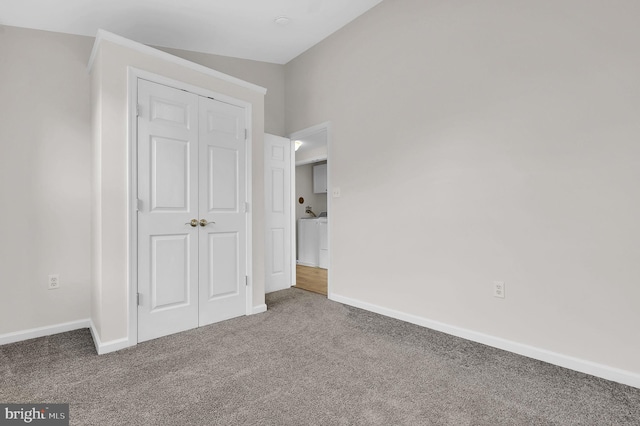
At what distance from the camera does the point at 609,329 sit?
193 centimetres

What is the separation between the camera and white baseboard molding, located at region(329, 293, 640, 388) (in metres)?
1.88

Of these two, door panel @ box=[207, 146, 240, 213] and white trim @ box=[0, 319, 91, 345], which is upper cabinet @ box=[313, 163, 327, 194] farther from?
white trim @ box=[0, 319, 91, 345]

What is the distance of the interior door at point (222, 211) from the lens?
2.82 meters

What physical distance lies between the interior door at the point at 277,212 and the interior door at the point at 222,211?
3.24ft

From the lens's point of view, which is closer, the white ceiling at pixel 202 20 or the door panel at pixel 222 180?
the white ceiling at pixel 202 20

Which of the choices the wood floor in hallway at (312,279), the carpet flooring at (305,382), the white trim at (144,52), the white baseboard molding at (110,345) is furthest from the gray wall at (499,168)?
the white baseboard molding at (110,345)

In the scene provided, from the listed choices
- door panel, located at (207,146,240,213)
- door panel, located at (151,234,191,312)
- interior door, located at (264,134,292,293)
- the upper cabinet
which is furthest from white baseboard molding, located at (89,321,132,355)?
the upper cabinet

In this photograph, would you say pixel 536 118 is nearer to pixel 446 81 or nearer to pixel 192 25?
pixel 446 81

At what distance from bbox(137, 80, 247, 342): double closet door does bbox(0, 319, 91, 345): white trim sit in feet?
2.87

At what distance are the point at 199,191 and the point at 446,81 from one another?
Answer: 241 cm

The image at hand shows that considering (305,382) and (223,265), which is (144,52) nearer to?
(223,265)

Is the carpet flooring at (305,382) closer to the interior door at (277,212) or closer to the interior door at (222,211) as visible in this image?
the interior door at (222,211)

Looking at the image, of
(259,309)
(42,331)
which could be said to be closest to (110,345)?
(42,331)

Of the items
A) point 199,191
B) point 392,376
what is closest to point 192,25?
point 199,191
